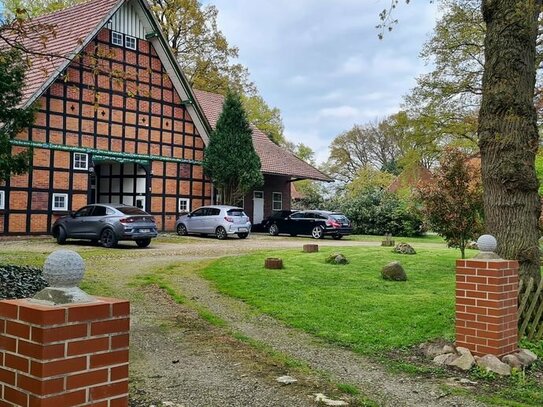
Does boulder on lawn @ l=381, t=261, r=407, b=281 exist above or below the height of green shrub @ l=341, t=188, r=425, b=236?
below

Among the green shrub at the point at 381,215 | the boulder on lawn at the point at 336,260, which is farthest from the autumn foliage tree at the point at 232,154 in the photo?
the boulder on lawn at the point at 336,260

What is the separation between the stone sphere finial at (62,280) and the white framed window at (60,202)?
20.6m

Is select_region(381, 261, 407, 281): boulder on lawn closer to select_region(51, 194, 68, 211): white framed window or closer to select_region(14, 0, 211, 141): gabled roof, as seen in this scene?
select_region(14, 0, 211, 141): gabled roof

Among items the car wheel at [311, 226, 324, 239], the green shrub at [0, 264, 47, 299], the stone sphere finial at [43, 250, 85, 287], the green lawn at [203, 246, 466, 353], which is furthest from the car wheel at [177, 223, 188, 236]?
the stone sphere finial at [43, 250, 85, 287]

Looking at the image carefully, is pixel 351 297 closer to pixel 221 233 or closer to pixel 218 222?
pixel 221 233

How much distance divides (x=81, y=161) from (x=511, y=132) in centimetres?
1951

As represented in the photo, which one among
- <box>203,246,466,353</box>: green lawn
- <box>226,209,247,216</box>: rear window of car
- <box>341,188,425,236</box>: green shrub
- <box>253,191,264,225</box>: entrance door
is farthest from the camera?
<box>253,191,264,225</box>: entrance door

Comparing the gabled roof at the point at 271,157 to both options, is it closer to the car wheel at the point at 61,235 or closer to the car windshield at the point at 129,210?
the car windshield at the point at 129,210

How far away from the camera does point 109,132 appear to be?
78.9 ft

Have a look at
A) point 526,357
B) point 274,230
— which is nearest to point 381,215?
point 274,230

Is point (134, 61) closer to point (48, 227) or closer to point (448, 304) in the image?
point (48, 227)

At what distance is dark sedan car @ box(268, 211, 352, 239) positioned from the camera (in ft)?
88.9

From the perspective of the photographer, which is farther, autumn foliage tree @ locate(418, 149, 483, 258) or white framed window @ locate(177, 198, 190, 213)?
white framed window @ locate(177, 198, 190, 213)

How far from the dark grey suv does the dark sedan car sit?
34.1 feet
